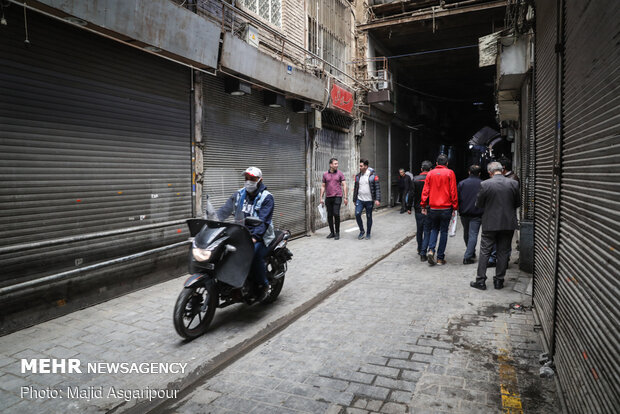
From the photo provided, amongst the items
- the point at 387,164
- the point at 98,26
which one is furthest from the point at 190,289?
the point at 387,164

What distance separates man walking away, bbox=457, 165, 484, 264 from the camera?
7.55 meters

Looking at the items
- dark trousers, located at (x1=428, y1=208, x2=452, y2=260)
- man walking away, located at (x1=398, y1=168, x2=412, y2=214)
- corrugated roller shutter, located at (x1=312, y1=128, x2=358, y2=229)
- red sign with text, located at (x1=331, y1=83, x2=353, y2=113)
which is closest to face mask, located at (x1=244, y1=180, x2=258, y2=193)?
dark trousers, located at (x1=428, y1=208, x2=452, y2=260)

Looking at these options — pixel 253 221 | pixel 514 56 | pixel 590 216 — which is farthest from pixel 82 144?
pixel 514 56

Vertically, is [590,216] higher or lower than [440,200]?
higher

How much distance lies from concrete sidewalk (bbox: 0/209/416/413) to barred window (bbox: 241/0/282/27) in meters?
6.27

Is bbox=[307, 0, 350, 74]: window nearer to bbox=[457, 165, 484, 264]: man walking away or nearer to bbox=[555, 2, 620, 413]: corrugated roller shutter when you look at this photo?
bbox=[457, 165, 484, 264]: man walking away

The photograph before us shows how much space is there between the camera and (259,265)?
492 centimetres

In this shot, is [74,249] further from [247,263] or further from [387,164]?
[387,164]

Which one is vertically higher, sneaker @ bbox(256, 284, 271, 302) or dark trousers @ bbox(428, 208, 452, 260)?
dark trousers @ bbox(428, 208, 452, 260)

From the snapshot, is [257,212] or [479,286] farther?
[479,286]

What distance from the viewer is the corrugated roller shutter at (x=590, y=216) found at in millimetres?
2215

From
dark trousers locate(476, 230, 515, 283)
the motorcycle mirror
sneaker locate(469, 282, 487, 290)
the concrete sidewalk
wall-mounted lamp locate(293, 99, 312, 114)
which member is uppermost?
wall-mounted lamp locate(293, 99, 312, 114)

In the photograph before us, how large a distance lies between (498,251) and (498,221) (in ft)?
1.60

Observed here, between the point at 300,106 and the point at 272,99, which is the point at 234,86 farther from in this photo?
the point at 300,106
